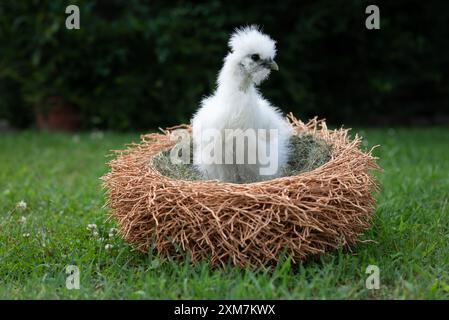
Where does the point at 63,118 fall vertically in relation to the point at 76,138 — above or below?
above

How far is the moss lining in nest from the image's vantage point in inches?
167

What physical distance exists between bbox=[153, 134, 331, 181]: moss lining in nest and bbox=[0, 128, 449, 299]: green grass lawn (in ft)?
1.30

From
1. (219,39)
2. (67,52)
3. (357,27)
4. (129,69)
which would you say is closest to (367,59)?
(357,27)

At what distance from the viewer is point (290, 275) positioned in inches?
134

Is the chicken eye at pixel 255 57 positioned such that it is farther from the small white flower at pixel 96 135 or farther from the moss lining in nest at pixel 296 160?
the small white flower at pixel 96 135

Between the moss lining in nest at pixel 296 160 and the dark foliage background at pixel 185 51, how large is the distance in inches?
178

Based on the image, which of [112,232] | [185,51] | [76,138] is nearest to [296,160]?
[112,232]

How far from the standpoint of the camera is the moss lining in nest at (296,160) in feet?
13.9

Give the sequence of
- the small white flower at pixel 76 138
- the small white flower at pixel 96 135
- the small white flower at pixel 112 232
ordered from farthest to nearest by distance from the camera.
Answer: the small white flower at pixel 96 135
the small white flower at pixel 76 138
the small white flower at pixel 112 232

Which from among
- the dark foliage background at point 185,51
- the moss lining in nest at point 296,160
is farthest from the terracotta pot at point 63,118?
the moss lining in nest at point 296,160

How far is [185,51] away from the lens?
891 centimetres

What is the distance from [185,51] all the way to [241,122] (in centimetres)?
520

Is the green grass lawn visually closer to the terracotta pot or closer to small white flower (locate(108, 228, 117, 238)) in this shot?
small white flower (locate(108, 228, 117, 238))

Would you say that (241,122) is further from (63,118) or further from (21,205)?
(63,118)
